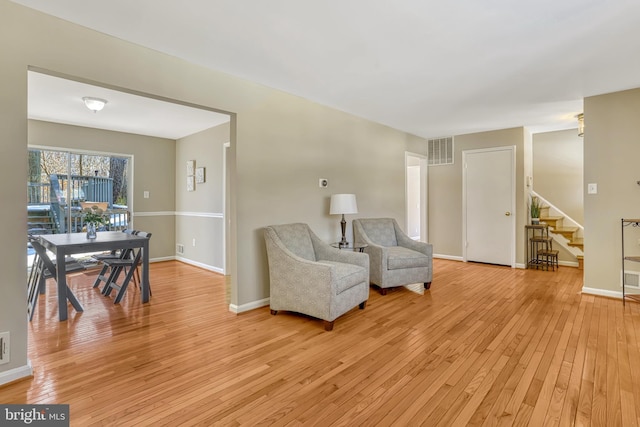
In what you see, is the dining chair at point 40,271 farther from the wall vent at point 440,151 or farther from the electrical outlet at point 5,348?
the wall vent at point 440,151

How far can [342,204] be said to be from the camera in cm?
382

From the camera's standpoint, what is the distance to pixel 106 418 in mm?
1630

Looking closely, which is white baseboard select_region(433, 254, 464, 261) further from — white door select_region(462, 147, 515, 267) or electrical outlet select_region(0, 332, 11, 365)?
electrical outlet select_region(0, 332, 11, 365)

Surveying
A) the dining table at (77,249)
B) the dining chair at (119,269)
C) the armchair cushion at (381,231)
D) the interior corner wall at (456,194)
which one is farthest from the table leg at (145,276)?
the interior corner wall at (456,194)

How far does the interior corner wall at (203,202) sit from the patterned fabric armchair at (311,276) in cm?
204

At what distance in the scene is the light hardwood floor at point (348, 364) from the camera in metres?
1.68

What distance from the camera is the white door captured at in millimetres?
5301

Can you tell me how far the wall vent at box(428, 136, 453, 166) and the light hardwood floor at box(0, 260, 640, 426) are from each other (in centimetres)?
320

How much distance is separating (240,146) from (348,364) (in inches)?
88.5

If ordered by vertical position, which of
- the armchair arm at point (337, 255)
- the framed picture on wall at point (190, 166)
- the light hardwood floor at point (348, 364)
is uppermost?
the framed picture on wall at point (190, 166)

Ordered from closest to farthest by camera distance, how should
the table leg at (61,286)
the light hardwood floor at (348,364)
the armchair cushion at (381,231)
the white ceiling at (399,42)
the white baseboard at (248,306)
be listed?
the light hardwood floor at (348,364), the white ceiling at (399,42), the table leg at (61,286), the white baseboard at (248,306), the armchair cushion at (381,231)

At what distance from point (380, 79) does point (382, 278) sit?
2.23 metres

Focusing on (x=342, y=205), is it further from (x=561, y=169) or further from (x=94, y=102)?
(x=561, y=169)

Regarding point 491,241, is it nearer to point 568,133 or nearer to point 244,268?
point 568,133
